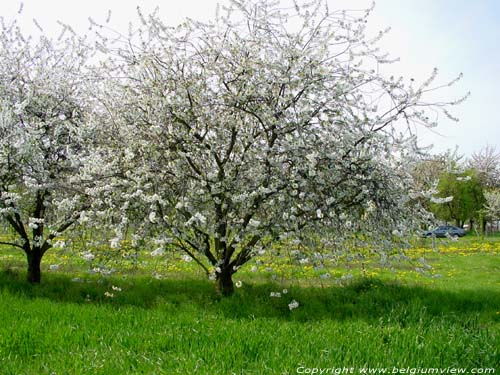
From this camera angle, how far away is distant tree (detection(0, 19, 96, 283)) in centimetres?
782

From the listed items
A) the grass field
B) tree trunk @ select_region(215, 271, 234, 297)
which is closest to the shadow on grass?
the grass field

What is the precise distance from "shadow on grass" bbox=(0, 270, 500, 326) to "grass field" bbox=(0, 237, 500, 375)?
23 mm

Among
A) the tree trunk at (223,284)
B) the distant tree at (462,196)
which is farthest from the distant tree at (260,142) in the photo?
the distant tree at (462,196)

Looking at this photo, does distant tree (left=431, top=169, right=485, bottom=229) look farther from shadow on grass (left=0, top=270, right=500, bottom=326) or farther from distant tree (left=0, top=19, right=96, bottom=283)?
distant tree (left=0, top=19, right=96, bottom=283)

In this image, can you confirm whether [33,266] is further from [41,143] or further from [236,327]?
[236,327]

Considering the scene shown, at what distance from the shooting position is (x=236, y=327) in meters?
5.85

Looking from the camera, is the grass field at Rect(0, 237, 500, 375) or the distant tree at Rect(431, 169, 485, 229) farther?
the distant tree at Rect(431, 169, 485, 229)

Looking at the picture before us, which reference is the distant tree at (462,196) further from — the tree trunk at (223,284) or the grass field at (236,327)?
the tree trunk at (223,284)

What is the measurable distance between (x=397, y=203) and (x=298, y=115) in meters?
2.18

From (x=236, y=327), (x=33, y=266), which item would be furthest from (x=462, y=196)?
(x=236, y=327)

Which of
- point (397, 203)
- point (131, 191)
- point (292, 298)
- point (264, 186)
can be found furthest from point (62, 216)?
point (397, 203)

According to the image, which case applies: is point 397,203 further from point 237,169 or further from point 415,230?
point 237,169

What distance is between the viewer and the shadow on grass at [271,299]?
7.16 metres

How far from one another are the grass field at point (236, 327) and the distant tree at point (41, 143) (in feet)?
4.35
